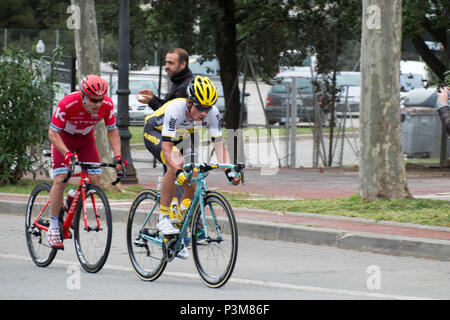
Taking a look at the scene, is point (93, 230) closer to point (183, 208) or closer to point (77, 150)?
point (77, 150)

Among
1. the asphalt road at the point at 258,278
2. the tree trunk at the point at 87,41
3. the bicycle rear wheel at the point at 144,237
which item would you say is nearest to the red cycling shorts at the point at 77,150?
the bicycle rear wheel at the point at 144,237

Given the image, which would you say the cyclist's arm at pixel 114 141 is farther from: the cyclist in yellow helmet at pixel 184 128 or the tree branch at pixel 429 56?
the tree branch at pixel 429 56

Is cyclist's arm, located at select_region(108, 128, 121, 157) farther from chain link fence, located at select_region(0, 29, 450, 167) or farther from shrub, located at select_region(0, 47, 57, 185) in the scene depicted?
chain link fence, located at select_region(0, 29, 450, 167)

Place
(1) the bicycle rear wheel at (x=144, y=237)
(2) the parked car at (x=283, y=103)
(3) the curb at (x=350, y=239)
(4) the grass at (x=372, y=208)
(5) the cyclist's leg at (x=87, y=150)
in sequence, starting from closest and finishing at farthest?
1. (1) the bicycle rear wheel at (x=144, y=237)
2. (5) the cyclist's leg at (x=87, y=150)
3. (3) the curb at (x=350, y=239)
4. (4) the grass at (x=372, y=208)
5. (2) the parked car at (x=283, y=103)

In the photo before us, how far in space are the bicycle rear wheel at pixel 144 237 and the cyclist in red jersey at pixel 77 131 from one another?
0.41 metres

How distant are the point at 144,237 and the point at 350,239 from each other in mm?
2690

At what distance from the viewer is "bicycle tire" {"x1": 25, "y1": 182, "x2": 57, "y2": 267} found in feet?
27.8

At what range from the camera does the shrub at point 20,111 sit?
46.7ft

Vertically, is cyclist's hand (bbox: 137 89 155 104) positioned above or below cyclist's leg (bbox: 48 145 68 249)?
above

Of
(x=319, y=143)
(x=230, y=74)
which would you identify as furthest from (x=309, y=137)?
(x=230, y=74)

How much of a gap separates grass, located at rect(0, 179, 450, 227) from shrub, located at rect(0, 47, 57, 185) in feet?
11.8

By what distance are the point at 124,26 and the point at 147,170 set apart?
4.31m

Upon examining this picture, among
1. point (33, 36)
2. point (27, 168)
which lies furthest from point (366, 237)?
point (33, 36)

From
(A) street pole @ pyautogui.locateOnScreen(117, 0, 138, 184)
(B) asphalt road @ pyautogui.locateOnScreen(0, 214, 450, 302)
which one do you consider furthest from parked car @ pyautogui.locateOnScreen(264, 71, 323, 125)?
(B) asphalt road @ pyautogui.locateOnScreen(0, 214, 450, 302)
